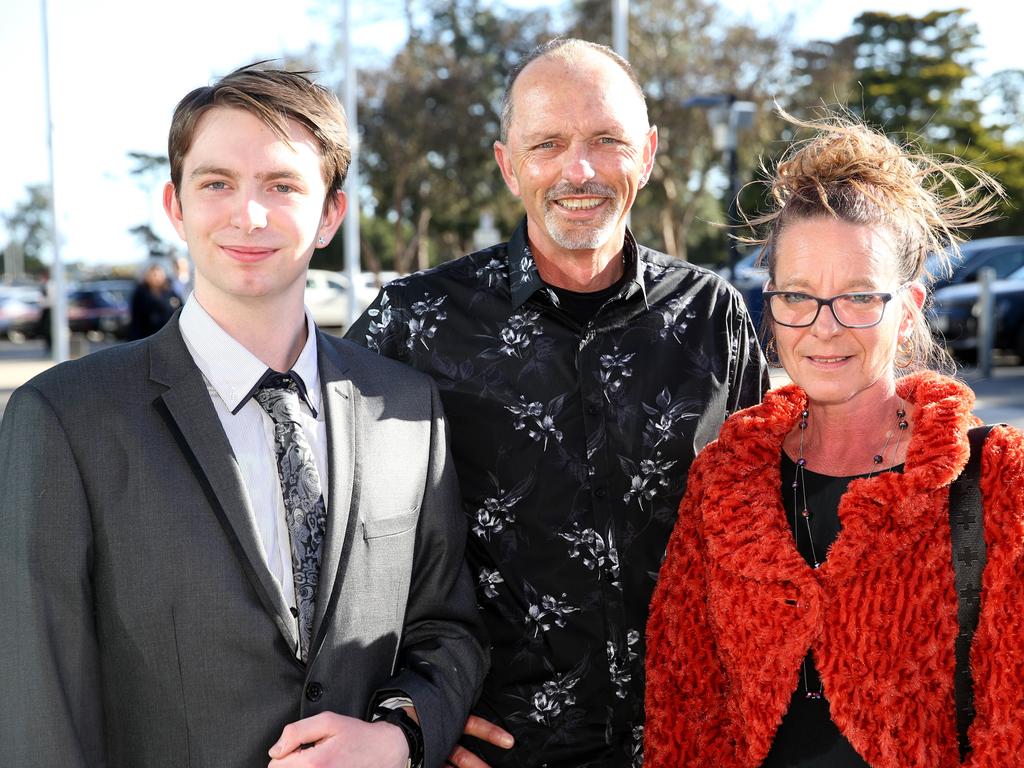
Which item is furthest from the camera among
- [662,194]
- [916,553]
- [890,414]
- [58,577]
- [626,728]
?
[662,194]

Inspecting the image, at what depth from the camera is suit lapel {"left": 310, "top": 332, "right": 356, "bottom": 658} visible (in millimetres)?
2045

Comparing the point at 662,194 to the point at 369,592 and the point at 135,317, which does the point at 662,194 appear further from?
the point at 369,592

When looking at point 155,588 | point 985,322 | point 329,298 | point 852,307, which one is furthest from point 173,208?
point 329,298

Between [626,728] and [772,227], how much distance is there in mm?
1333

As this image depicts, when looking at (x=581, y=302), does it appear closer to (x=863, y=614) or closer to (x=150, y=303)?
(x=863, y=614)

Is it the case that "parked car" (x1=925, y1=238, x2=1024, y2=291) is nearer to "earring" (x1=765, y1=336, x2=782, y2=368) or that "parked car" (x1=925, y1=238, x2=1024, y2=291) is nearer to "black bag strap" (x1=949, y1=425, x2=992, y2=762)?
"earring" (x1=765, y1=336, x2=782, y2=368)

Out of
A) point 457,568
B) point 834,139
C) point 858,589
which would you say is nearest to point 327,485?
point 457,568

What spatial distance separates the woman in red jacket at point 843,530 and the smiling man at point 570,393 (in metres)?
0.29

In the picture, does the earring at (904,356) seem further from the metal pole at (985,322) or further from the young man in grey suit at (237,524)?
the metal pole at (985,322)

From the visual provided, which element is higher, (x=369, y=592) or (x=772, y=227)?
(x=772, y=227)

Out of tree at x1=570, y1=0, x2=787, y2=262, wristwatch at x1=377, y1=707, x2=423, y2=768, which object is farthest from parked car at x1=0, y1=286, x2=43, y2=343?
wristwatch at x1=377, y1=707, x2=423, y2=768

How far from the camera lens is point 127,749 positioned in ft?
6.35

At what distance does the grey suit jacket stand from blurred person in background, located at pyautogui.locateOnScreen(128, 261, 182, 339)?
10649 millimetres

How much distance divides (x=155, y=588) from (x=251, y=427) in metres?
0.37
